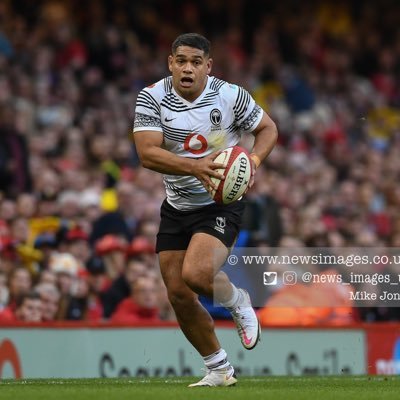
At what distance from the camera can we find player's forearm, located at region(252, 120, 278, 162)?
33.3 feet

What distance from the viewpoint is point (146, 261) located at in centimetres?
1464

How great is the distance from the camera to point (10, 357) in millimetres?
12617

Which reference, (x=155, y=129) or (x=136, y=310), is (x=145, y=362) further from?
(x=155, y=129)

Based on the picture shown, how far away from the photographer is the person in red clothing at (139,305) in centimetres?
1370

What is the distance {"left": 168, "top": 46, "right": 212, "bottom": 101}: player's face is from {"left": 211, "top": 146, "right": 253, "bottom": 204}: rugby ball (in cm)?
54

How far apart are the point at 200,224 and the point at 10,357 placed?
10.8 feet

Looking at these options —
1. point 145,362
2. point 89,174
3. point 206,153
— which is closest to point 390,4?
point 89,174

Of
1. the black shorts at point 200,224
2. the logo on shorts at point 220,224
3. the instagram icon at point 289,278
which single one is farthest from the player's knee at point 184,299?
the instagram icon at point 289,278

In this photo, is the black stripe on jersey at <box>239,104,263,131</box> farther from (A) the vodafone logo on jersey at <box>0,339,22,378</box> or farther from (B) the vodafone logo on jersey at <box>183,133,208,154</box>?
(A) the vodafone logo on jersey at <box>0,339,22,378</box>

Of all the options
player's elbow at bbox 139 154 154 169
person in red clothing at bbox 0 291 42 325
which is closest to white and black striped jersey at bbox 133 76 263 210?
player's elbow at bbox 139 154 154 169

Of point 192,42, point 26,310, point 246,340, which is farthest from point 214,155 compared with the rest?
point 26,310

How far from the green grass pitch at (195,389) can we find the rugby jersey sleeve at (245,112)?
6.02 ft

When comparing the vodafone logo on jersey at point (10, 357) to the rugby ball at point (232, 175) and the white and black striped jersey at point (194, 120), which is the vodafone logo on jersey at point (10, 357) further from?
the rugby ball at point (232, 175)

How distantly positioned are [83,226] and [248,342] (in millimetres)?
5875
